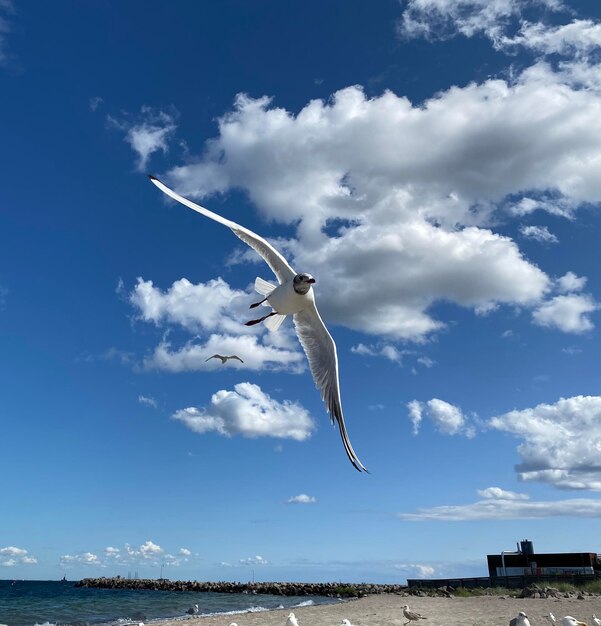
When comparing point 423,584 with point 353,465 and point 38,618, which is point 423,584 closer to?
point 38,618

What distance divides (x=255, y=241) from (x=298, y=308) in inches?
61.7

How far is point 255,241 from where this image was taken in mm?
10281

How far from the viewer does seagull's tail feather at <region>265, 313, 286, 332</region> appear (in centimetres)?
990

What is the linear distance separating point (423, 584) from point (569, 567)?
324 inches

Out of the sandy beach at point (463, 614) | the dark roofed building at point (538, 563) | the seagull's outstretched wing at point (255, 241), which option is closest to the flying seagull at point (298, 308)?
the seagull's outstretched wing at point (255, 241)

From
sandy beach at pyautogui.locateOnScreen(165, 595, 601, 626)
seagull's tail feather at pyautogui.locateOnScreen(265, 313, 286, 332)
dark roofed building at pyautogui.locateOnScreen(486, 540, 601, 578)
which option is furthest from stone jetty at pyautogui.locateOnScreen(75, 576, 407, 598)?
seagull's tail feather at pyautogui.locateOnScreen(265, 313, 286, 332)

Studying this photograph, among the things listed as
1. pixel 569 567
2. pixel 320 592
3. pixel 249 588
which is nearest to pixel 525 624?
pixel 569 567

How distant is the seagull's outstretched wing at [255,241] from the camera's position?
991 cm

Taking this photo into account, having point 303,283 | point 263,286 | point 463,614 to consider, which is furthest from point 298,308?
point 463,614

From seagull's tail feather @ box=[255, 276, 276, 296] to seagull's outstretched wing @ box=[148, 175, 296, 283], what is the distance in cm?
21

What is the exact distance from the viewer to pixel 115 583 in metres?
82.3

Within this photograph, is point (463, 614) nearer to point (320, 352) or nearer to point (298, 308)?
point (320, 352)

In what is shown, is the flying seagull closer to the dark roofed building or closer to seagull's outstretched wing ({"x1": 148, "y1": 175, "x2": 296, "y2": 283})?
seagull's outstretched wing ({"x1": 148, "y1": 175, "x2": 296, "y2": 283})

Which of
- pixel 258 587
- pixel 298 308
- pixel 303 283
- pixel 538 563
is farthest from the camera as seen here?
pixel 258 587
